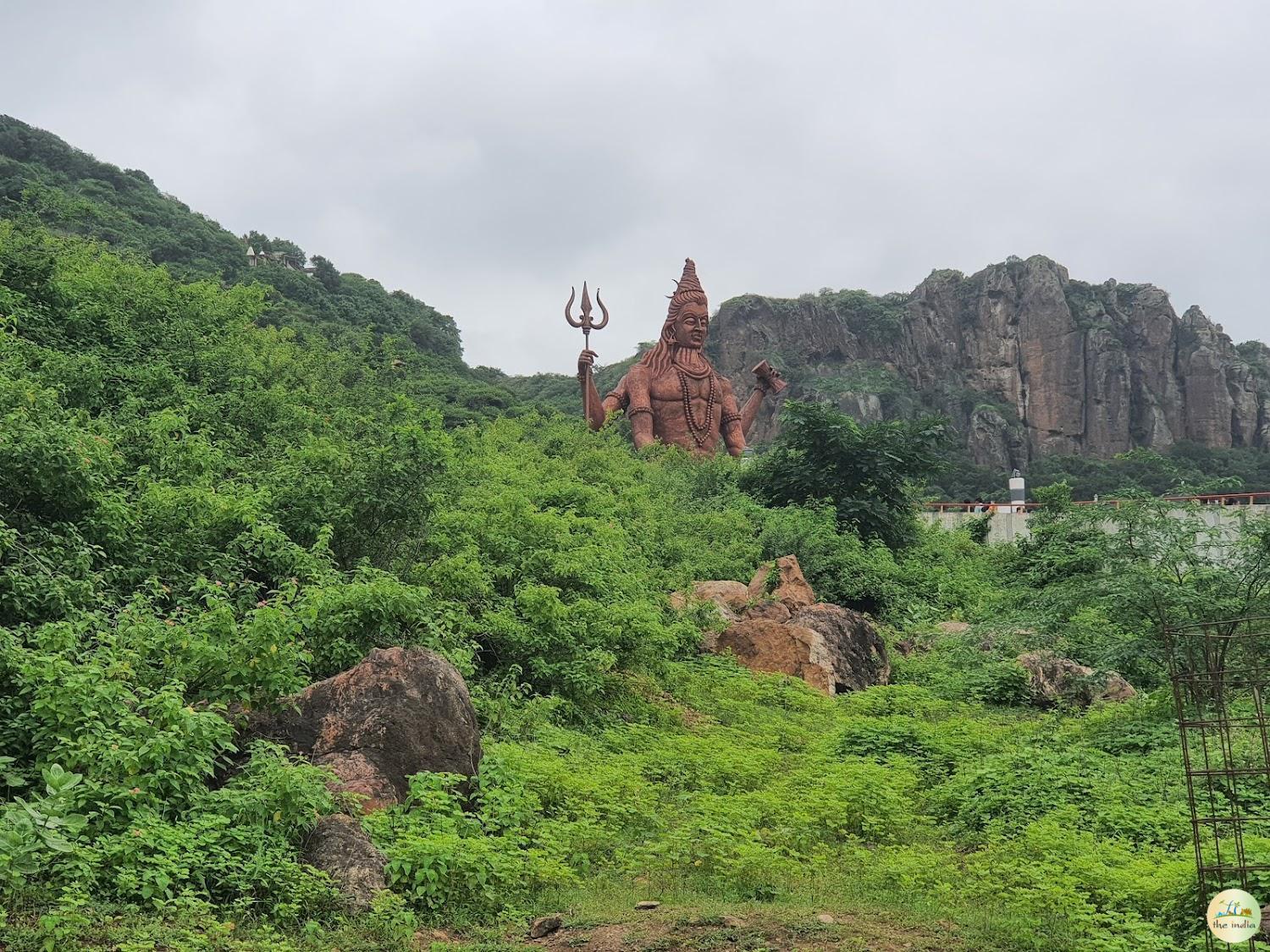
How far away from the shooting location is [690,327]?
1017 inches

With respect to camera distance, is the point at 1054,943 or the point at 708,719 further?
the point at 708,719

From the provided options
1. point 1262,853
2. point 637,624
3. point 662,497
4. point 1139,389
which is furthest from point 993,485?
point 1262,853

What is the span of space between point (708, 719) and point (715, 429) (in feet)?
51.3

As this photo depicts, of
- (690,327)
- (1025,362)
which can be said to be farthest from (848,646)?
(1025,362)

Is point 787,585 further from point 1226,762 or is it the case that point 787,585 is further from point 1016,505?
point 1016,505

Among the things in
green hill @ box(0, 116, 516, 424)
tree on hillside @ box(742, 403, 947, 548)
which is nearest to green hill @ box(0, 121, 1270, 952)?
tree on hillside @ box(742, 403, 947, 548)

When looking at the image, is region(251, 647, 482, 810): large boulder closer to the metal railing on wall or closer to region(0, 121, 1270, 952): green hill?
region(0, 121, 1270, 952): green hill

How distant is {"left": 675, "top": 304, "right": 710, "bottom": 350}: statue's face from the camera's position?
25.8 m

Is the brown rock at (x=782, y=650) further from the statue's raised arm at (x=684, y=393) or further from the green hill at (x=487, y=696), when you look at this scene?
the statue's raised arm at (x=684, y=393)

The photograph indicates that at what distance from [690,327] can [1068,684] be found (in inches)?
586

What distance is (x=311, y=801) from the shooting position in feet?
18.4

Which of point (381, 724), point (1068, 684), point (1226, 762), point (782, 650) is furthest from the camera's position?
point (782, 650)

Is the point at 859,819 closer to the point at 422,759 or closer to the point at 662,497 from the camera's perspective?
the point at 422,759
